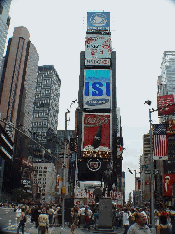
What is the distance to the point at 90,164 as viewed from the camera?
6544 cm

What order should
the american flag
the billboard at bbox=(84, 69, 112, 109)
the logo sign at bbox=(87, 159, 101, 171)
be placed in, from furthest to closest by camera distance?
the logo sign at bbox=(87, 159, 101, 171)
the billboard at bbox=(84, 69, 112, 109)
the american flag

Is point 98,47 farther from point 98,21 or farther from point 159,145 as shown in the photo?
point 159,145

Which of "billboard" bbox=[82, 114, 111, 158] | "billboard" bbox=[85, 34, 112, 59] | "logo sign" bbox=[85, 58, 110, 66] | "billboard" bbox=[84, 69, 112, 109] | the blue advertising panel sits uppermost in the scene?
the blue advertising panel

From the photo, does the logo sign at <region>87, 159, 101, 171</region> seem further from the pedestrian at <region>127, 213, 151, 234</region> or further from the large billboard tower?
the pedestrian at <region>127, 213, 151, 234</region>

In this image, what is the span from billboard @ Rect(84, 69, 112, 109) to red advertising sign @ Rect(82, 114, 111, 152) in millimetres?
2573

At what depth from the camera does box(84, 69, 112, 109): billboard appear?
62.1m

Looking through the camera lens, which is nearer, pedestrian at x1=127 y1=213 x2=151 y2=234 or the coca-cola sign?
pedestrian at x1=127 y1=213 x2=151 y2=234

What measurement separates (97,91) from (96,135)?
A: 10422 millimetres

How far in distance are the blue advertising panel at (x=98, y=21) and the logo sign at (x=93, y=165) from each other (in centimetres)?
3593

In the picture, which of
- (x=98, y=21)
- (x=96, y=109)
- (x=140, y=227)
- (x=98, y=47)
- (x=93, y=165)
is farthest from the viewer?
(x=98, y=21)

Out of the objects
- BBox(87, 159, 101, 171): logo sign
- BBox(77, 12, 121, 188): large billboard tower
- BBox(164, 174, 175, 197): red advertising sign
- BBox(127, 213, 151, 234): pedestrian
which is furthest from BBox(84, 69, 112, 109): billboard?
BBox(127, 213, 151, 234): pedestrian

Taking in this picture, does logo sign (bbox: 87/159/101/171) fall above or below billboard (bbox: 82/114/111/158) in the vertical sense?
below

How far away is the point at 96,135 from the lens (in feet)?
202

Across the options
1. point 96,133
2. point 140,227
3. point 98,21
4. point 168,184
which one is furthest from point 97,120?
point 140,227
